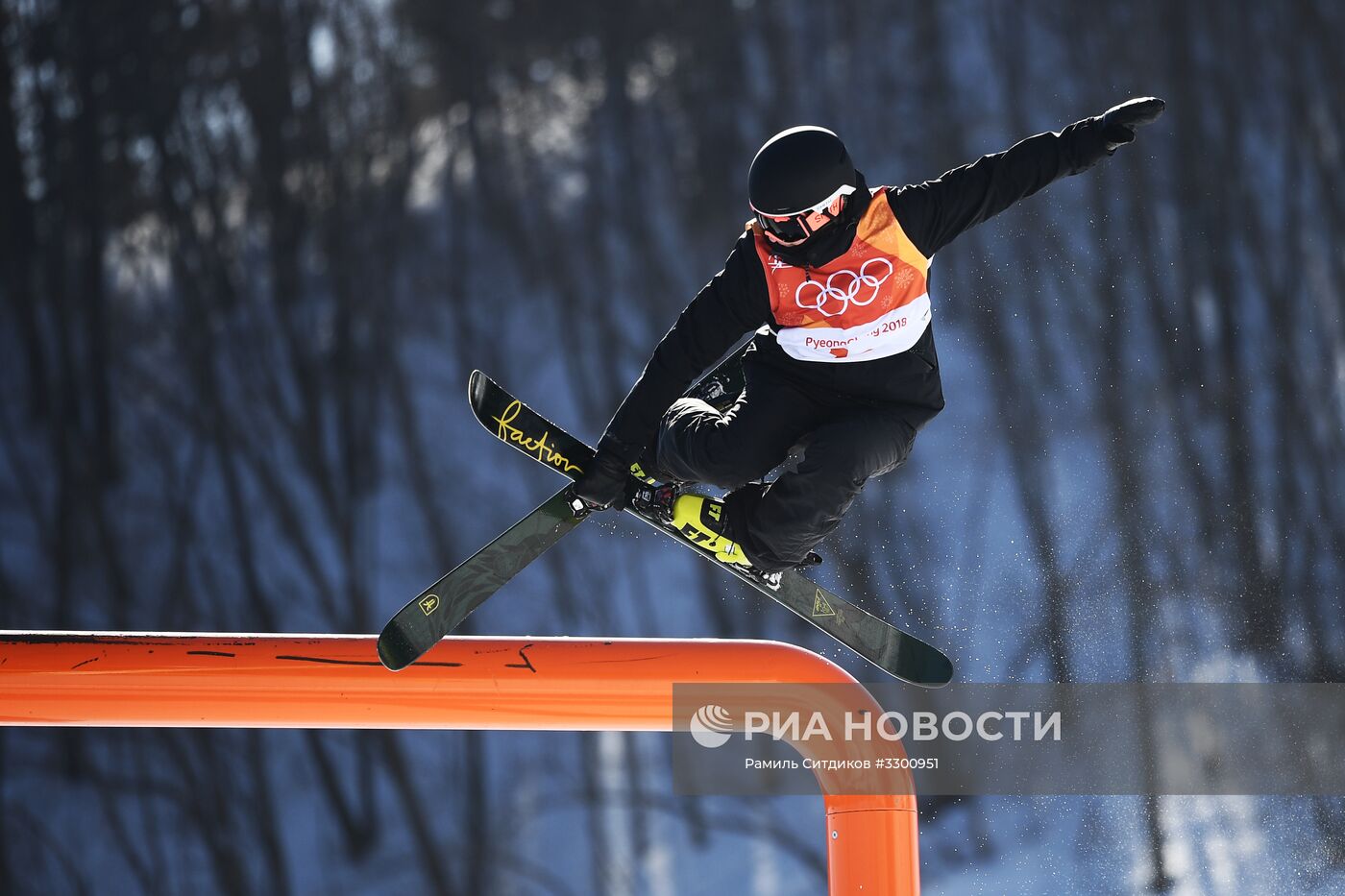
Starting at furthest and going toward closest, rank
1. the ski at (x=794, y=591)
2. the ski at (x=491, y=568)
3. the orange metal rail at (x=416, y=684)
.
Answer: the ski at (x=794, y=591) → the ski at (x=491, y=568) → the orange metal rail at (x=416, y=684)

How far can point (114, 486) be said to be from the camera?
→ 10.3 meters

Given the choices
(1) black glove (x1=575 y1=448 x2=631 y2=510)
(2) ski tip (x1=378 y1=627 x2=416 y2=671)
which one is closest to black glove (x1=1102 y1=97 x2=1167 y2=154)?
(1) black glove (x1=575 y1=448 x2=631 y2=510)

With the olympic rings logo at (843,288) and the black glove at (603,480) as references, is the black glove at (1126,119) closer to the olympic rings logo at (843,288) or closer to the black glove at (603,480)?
the olympic rings logo at (843,288)

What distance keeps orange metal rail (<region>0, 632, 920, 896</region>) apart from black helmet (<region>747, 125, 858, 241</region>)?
41.1 inches

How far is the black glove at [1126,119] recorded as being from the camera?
2873 millimetres

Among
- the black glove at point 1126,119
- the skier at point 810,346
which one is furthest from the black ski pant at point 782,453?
the black glove at point 1126,119

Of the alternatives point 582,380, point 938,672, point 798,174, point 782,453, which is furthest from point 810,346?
point 582,380

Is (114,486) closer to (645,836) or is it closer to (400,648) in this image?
(645,836)

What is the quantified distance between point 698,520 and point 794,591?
0.39 metres

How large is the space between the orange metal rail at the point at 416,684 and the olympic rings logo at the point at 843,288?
35.2 inches

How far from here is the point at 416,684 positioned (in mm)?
2832

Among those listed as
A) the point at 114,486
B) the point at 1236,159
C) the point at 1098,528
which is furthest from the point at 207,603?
the point at 1236,159

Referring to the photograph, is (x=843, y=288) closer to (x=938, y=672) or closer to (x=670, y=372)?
(x=670, y=372)

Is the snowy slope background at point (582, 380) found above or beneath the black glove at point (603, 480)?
above
